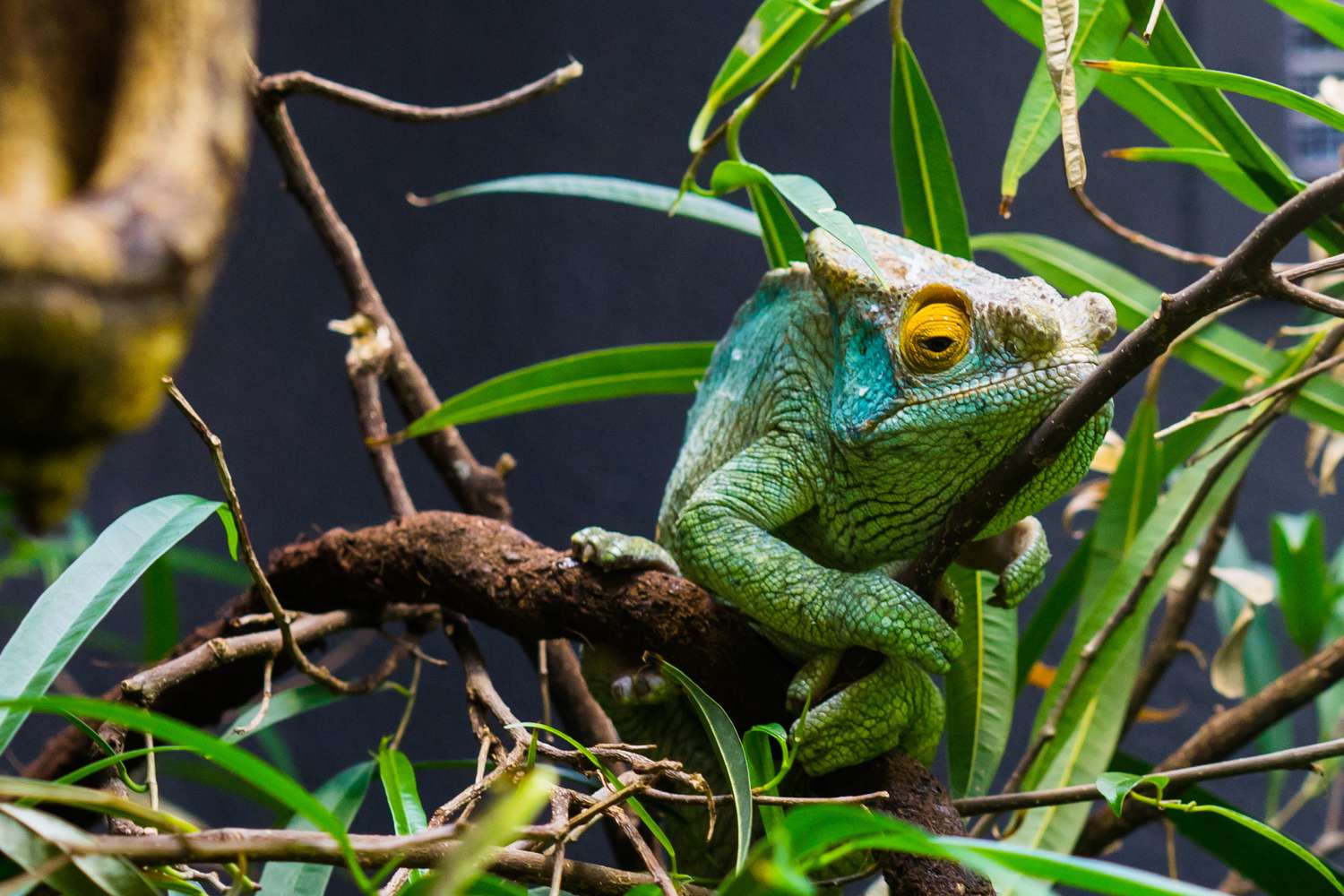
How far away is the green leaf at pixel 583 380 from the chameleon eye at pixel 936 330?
17.3 inches

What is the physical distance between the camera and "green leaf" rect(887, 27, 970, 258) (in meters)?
1.16

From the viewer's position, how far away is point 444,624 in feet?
4.06

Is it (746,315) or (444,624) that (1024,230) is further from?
(444,624)

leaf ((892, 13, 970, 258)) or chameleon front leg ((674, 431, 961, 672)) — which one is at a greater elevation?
leaf ((892, 13, 970, 258))

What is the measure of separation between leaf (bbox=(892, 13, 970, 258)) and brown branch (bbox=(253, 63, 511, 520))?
66cm

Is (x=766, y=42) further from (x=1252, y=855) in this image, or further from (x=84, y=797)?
(x=1252, y=855)

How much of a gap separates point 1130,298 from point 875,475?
2.10 ft

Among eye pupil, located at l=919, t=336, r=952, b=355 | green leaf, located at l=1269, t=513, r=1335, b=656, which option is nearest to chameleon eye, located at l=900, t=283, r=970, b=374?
eye pupil, located at l=919, t=336, r=952, b=355

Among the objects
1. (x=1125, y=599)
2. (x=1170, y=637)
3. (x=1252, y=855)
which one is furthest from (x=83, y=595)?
(x=1170, y=637)

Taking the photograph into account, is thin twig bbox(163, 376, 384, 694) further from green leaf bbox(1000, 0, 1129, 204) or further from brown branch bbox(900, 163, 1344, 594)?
green leaf bbox(1000, 0, 1129, 204)

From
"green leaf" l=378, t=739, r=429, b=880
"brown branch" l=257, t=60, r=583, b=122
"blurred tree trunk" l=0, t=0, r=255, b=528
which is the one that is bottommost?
"green leaf" l=378, t=739, r=429, b=880

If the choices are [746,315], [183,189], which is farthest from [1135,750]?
[183,189]

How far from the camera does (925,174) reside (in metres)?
1.17

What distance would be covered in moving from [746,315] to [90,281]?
84cm
